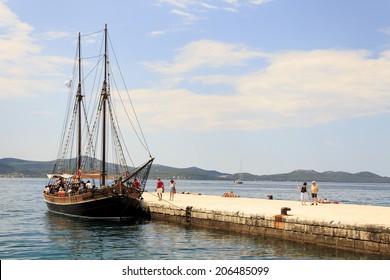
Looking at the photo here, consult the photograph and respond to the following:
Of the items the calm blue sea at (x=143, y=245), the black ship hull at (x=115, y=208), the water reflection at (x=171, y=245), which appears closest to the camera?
the water reflection at (x=171, y=245)

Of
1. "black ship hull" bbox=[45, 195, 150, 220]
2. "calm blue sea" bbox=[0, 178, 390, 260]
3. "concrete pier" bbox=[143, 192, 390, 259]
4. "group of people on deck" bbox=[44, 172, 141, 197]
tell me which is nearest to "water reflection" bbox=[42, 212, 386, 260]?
"calm blue sea" bbox=[0, 178, 390, 260]

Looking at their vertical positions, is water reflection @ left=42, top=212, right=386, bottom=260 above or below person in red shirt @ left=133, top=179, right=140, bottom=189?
below

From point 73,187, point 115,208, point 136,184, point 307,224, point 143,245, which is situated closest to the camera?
point 307,224

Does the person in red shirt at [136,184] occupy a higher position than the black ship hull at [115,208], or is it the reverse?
the person in red shirt at [136,184]

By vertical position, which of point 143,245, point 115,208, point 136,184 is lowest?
point 143,245

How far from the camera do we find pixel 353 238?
20.4 meters

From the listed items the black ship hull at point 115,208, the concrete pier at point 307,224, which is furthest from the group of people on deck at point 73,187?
→ the concrete pier at point 307,224

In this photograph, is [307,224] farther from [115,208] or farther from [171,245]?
[115,208]

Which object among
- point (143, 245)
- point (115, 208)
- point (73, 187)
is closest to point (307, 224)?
point (143, 245)

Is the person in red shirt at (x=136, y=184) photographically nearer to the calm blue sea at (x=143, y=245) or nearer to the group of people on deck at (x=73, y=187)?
the group of people on deck at (x=73, y=187)

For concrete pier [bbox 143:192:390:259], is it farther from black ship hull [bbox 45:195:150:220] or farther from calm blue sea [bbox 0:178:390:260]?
black ship hull [bbox 45:195:150:220]

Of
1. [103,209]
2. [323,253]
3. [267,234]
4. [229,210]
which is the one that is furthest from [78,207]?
[323,253]

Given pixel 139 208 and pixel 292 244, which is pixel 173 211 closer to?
pixel 139 208
